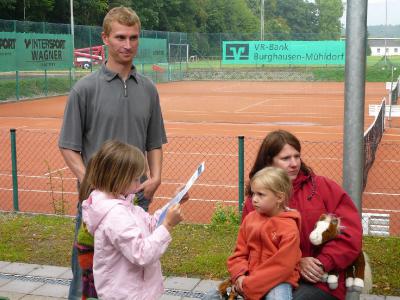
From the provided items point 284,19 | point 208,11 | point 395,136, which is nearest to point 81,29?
point 395,136

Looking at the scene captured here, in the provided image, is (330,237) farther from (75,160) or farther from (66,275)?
(66,275)

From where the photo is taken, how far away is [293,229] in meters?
3.17

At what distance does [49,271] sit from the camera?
5.87 m

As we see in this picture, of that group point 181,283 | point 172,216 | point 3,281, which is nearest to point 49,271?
point 3,281

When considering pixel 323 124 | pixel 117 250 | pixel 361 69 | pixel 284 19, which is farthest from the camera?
pixel 284 19

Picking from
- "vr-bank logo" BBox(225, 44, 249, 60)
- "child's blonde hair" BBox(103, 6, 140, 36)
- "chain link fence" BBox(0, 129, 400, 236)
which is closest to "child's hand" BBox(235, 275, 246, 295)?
"child's blonde hair" BBox(103, 6, 140, 36)

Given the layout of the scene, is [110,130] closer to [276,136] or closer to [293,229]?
[276,136]

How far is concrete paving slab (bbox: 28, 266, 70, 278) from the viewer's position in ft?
18.9

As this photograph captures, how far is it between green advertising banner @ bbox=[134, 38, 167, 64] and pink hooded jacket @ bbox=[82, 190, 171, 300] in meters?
37.8

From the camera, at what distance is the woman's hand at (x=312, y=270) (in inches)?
129

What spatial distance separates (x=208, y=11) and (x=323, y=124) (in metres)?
58.1

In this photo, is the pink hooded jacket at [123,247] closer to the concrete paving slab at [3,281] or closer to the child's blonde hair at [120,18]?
the child's blonde hair at [120,18]

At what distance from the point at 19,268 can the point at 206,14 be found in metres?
72.1

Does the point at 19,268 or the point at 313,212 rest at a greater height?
the point at 313,212
